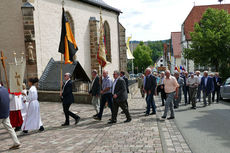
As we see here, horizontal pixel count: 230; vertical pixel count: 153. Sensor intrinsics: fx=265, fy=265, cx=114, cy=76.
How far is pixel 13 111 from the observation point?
8.27 m

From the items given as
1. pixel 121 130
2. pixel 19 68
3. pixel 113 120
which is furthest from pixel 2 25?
pixel 121 130

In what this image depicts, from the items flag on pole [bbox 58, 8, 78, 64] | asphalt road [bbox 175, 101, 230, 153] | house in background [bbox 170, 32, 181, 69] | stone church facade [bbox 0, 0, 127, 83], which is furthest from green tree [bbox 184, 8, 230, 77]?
house in background [bbox 170, 32, 181, 69]

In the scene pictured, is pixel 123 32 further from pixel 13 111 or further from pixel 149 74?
pixel 13 111

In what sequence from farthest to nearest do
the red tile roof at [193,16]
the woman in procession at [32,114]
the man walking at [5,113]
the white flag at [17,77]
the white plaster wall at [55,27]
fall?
the red tile roof at [193,16] < the white plaster wall at [55,27] < the white flag at [17,77] < the woman in procession at [32,114] < the man walking at [5,113]

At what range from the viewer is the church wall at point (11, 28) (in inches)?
677

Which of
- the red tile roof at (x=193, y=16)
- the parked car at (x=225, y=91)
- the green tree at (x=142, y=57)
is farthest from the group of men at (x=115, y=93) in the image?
the green tree at (x=142, y=57)

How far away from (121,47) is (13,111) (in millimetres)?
23325

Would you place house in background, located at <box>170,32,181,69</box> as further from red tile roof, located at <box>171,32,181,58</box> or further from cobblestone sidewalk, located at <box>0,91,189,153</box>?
cobblestone sidewalk, located at <box>0,91,189,153</box>

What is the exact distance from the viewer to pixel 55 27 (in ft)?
65.8

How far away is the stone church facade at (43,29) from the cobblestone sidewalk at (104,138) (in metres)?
7.27

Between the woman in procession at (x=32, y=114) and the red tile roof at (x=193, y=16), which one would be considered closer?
the woman in procession at (x=32, y=114)

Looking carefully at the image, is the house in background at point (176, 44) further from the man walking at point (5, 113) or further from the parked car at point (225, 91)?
the man walking at point (5, 113)

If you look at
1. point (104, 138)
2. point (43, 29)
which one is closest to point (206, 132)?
point (104, 138)

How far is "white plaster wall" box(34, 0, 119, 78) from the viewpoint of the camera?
1836 centimetres
